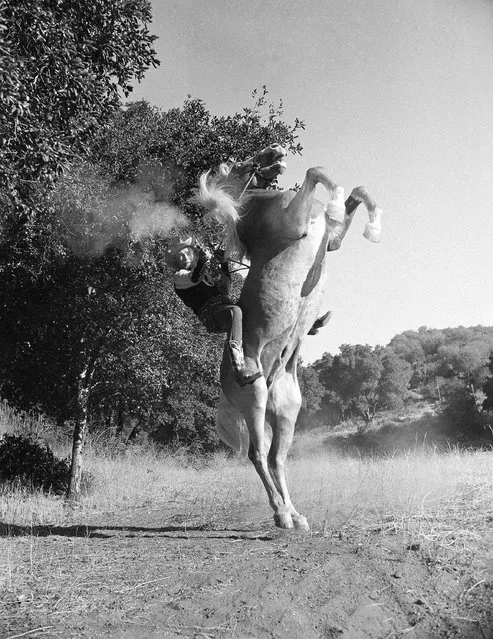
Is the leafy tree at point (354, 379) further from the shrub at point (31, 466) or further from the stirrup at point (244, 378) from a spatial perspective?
the stirrup at point (244, 378)

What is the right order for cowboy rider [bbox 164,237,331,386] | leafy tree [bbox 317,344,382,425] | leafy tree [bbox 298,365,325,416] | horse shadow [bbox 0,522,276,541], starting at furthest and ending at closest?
1. leafy tree [bbox 317,344,382,425]
2. leafy tree [bbox 298,365,325,416]
3. cowboy rider [bbox 164,237,331,386]
4. horse shadow [bbox 0,522,276,541]

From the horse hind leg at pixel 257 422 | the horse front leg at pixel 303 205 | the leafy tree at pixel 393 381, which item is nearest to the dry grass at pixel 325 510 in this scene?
the horse hind leg at pixel 257 422

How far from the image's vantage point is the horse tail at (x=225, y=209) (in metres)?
6.23

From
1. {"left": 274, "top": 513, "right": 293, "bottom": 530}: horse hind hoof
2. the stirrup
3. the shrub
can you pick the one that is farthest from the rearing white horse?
the shrub

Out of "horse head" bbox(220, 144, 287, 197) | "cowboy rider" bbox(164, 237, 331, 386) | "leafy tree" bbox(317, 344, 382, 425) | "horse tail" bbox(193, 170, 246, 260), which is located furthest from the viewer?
"leafy tree" bbox(317, 344, 382, 425)

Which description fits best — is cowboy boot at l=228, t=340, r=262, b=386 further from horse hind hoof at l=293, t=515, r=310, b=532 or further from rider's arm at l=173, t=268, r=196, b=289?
horse hind hoof at l=293, t=515, r=310, b=532

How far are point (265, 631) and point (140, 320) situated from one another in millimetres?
8820

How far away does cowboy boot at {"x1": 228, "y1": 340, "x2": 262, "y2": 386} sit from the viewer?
571cm

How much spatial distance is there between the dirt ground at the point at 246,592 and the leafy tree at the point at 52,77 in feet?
13.2

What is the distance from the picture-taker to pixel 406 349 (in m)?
61.1

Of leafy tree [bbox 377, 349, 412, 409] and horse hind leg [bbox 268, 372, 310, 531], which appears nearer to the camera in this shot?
horse hind leg [bbox 268, 372, 310, 531]

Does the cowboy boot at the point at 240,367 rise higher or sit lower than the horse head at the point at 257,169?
lower

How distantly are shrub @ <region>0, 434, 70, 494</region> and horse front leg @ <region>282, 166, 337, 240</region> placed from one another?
9.68 meters

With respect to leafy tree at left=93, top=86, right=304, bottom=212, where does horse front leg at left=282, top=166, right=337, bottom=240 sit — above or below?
below
